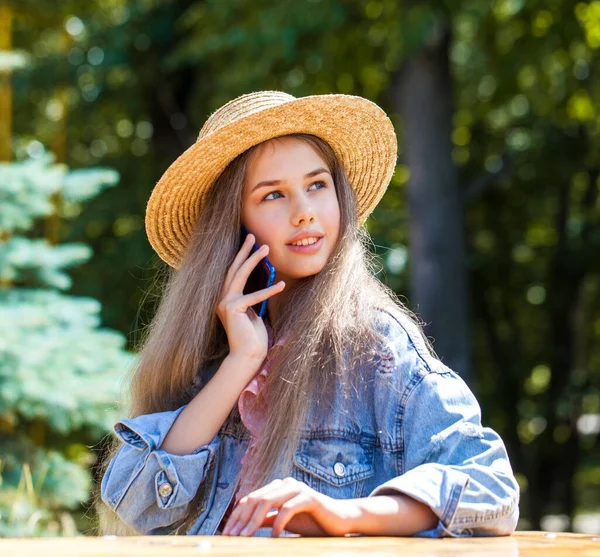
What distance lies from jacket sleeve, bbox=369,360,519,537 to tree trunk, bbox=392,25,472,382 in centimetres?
659

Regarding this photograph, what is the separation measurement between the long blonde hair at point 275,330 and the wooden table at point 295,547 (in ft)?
2.00

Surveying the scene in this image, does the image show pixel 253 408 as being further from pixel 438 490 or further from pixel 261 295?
pixel 438 490

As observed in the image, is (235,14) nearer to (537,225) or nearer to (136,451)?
(537,225)

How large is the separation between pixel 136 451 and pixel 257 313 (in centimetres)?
52

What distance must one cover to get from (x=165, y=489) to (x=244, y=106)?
3.33ft

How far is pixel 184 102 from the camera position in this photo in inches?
453

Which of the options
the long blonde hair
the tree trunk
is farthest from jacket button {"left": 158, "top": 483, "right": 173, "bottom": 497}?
the tree trunk

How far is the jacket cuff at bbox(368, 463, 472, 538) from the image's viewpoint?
1.91 m

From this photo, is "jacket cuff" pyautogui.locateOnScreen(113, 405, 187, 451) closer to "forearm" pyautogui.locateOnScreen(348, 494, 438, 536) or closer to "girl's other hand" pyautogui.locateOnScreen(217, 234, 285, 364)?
"girl's other hand" pyautogui.locateOnScreen(217, 234, 285, 364)

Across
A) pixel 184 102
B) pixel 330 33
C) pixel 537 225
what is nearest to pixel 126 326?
pixel 184 102

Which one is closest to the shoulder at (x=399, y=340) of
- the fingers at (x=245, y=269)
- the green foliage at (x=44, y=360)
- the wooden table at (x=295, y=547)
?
the fingers at (x=245, y=269)

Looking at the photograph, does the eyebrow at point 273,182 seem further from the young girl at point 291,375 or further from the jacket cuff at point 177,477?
the jacket cuff at point 177,477

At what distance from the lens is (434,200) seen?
8930mm

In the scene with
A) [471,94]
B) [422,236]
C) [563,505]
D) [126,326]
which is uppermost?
[471,94]
